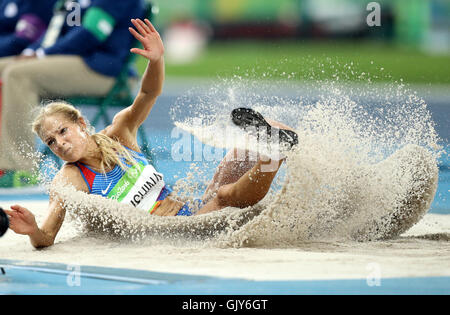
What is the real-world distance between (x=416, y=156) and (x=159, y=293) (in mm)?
1679

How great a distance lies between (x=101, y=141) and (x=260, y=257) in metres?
1.06

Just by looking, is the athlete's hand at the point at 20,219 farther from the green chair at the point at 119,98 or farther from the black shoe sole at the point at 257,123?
the green chair at the point at 119,98

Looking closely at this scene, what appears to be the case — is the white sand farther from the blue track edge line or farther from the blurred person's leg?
the blurred person's leg

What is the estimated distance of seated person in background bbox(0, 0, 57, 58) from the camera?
22.0 feet

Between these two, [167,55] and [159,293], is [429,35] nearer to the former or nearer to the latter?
[167,55]

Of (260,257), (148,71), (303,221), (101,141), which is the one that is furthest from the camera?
(148,71)

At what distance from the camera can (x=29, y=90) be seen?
5867 millimetres

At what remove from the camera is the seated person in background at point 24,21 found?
22.0 ft

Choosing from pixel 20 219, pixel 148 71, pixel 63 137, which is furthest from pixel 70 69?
pixel 20 219

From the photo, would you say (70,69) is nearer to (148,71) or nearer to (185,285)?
(148,71)

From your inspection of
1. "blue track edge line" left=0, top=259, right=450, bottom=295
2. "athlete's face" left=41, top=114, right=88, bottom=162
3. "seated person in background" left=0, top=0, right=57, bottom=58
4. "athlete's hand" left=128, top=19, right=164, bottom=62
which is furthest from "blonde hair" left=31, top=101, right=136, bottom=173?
"seated person in background" left=0, top=0, right=57, bottom=58

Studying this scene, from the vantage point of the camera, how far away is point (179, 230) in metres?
3.53

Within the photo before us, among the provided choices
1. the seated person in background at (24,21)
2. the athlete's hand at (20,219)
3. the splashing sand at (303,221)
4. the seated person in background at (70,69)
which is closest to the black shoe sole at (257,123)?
the splashing sand at (303,221)

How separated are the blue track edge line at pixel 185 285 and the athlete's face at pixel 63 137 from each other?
0.74 metres
